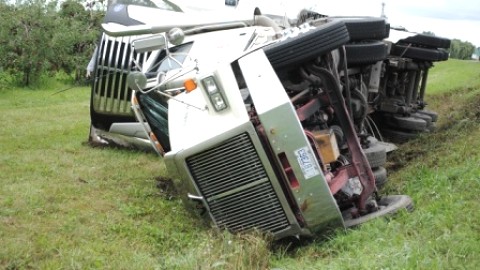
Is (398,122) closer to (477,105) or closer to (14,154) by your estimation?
(477,105)

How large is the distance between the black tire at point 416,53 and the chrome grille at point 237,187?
12.8 ft

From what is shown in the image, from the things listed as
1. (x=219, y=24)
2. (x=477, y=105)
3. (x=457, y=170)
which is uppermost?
(x=219, y=24)

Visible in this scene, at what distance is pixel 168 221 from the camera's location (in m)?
4.88

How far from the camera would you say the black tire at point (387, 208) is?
14.2 feet

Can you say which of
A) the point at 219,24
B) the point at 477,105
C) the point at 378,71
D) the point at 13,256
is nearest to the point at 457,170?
the point at 378,71

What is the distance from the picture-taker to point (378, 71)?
6555 mm

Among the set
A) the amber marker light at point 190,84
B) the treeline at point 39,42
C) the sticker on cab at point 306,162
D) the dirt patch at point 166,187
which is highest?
the amber marker light at point 190,84

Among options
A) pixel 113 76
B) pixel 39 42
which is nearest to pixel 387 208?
pixel 113 76

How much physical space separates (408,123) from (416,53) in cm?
87

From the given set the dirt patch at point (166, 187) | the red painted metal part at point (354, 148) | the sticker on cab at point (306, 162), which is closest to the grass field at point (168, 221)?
the dirt patch at point (166, 187)

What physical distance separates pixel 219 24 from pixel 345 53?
1629 mm

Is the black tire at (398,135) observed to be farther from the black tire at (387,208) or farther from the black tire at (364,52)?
the black tire at (387,208)

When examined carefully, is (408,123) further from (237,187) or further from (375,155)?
(237,187)

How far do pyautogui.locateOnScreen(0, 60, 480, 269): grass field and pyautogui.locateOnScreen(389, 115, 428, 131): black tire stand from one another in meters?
0.19
